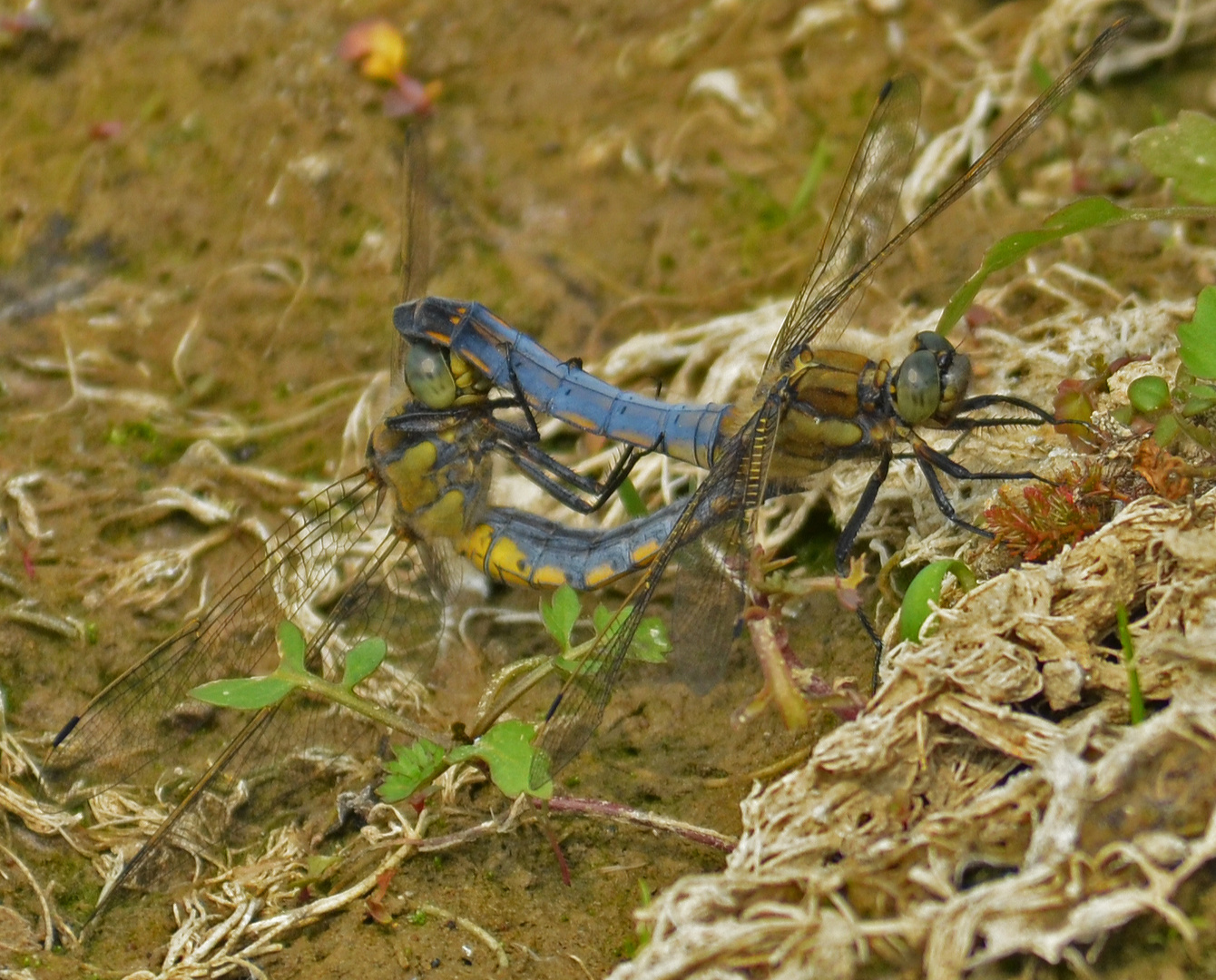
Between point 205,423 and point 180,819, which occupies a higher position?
point 205,423

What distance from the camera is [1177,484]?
2.39 m

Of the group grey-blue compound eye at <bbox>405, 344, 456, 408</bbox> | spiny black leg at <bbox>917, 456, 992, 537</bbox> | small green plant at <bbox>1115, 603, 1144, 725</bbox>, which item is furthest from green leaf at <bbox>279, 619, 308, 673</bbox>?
small green plant at <bbox>1115, 603, 1144, 725</bbox>

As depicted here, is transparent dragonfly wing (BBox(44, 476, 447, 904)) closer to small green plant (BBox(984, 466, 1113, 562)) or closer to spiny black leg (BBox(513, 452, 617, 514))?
spiny black leg (BBox(513, 452, 617, 514))

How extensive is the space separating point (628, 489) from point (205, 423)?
66.0 inches

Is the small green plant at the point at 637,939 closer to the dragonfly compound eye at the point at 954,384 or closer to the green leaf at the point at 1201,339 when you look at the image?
the dragonfly compound eye at the point at 954,384

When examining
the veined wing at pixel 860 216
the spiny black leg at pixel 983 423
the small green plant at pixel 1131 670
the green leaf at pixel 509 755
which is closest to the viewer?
the small green plant at pixel 1131 670

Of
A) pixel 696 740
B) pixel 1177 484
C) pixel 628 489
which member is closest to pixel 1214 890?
pixel 1177 484

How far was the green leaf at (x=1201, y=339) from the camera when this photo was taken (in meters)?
2.34

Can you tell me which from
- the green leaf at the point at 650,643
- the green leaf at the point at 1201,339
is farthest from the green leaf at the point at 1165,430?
the green leaf at the point at 650,643

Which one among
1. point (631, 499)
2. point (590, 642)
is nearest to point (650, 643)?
point (590, 642)

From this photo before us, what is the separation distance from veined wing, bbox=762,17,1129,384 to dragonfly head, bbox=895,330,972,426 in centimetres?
27

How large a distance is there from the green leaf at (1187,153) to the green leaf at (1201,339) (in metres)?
0.44

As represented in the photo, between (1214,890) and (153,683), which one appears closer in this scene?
(1214,890)

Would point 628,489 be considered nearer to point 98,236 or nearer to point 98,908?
point 98,908
